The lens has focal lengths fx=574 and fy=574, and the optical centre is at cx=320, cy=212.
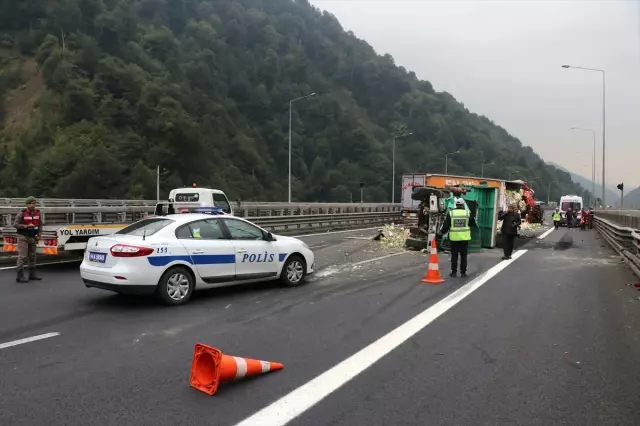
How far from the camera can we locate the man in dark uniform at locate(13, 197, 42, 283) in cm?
1068

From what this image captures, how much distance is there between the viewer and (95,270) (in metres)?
8.40

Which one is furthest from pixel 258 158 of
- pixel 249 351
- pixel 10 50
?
pixel 249 351

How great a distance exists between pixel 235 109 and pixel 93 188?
44342 mm

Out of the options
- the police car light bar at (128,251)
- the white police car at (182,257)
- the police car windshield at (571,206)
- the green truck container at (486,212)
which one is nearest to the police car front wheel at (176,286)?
the white police car at (182,257)

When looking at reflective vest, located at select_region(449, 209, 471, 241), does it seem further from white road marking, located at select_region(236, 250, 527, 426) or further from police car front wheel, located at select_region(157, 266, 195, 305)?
police car front wheel, located at select_region(157, 266, 195, 305)

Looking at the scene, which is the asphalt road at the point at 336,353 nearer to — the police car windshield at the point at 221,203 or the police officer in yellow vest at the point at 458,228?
the police officer in yellow vest at the point at 458,228

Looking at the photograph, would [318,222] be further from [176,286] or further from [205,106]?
[205,106]

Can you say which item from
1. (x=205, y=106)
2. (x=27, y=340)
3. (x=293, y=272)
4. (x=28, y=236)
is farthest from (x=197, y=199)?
(x=205, y=106)

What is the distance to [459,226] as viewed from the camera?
11836 millimetres

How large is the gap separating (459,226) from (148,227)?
6247 millimetres

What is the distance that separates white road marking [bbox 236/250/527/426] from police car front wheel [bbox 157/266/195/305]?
11.0 feet

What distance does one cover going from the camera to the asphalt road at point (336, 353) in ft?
14.8

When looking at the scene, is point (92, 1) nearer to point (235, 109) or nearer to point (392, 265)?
point (235, 109)

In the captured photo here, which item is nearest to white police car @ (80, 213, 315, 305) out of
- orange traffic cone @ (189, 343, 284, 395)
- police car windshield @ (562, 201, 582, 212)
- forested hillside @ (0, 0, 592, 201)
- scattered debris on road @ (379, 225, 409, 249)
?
orange traffic cone @ (189, 343, 284, 395)
